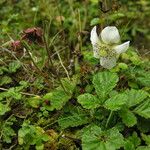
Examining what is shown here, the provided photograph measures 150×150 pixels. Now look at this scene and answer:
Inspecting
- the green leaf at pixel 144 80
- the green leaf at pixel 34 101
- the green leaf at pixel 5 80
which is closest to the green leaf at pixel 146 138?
the green leaf at pixel 144 80

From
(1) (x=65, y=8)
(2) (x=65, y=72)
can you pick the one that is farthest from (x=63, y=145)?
(1) (x=65, y=8)

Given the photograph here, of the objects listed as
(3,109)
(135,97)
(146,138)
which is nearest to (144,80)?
(135,97)

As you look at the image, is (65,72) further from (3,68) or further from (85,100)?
(85,100)

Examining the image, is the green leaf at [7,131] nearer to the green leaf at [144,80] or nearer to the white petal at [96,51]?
the white petal at [96,51]

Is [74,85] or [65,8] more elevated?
[74,85]

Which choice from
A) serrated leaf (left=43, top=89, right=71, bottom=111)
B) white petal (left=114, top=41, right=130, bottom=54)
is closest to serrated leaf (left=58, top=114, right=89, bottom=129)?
serrated leaf (left=43, top=89, right=71, bottom=111)

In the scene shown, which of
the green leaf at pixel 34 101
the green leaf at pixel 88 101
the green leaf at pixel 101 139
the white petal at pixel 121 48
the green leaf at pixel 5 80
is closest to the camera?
the green leaf at pixel 101 139
